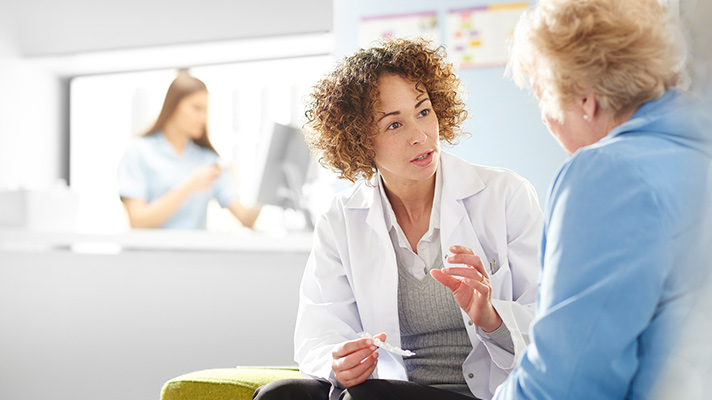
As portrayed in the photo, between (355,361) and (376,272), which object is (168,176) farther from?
(355,361)

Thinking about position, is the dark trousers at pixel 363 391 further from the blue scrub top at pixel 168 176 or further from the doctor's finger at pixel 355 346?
the blue scrub top at pixel 168 176

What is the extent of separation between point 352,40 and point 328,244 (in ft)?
3.57

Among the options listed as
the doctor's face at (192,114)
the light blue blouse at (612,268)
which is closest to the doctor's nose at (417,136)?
the light blue blouse at (612,268)

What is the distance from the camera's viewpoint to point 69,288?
3.10 m

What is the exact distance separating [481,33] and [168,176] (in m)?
1.73

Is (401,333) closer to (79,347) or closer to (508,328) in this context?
(508,328)

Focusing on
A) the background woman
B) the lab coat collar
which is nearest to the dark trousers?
the lab coat collar

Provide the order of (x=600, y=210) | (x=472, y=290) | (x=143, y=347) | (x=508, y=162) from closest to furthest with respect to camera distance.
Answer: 1. (x=600, y=210)
2. (x=472, y=290)
3. (x=508, y=162)
4. (x=143, y=347)

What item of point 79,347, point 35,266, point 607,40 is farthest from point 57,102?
point 607,40

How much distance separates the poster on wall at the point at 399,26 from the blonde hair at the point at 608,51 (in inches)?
60.5

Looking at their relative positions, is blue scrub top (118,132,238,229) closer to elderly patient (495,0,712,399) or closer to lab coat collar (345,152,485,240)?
lab coat collar (345,152,485,240)

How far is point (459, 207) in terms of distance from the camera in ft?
5.24

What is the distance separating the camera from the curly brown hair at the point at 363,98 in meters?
1.64

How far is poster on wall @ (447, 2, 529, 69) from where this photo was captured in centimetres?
235
